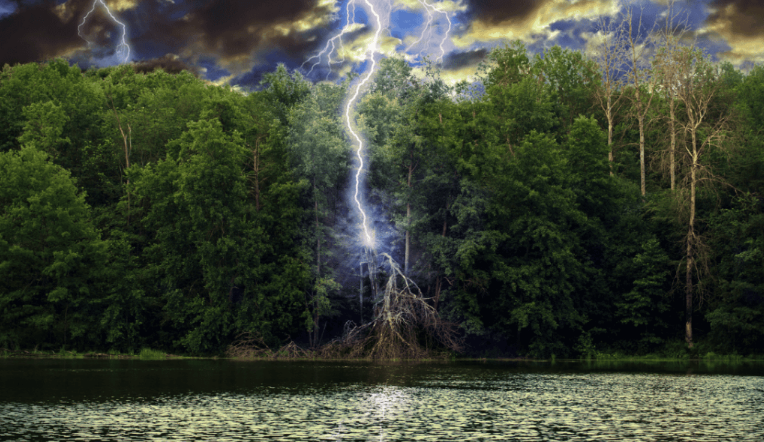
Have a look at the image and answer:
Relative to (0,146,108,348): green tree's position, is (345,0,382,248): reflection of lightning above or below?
above

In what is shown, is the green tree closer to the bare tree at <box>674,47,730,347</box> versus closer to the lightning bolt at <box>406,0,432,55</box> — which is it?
the lightning bolt at <box>406,0,432,55</box>

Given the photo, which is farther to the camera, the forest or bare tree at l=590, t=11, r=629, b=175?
bare tree at l=590, t=11, r=629, b=175

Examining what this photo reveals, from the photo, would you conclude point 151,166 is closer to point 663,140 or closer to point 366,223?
point 366,223

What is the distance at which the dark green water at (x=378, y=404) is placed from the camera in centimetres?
1770

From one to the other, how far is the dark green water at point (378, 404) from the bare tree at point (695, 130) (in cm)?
1585

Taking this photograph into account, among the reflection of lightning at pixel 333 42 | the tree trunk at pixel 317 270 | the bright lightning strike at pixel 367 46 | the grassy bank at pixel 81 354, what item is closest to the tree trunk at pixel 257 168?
the tree trunk at pixel 317 270

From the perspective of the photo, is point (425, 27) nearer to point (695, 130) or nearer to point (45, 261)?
point (695, 130)

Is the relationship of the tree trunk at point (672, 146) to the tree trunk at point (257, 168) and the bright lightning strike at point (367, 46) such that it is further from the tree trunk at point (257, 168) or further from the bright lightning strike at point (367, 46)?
the tree trunk at point (257, 168)

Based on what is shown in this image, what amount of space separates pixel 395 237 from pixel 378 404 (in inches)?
1293

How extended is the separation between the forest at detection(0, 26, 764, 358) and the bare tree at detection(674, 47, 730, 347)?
0.24 meters

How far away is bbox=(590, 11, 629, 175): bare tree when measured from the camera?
70.3 m

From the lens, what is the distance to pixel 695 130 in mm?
59375

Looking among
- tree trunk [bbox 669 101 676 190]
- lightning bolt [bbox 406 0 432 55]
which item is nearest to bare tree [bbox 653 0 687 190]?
tree trunk [bbox 669 101 676 190]

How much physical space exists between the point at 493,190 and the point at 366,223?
9801mm
